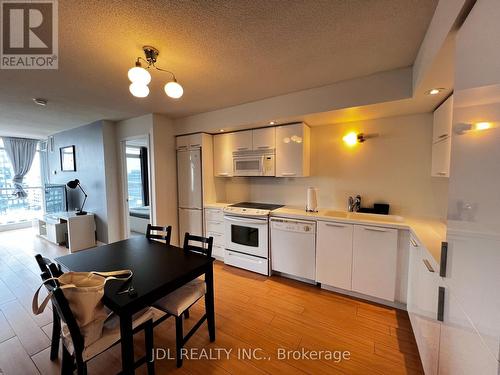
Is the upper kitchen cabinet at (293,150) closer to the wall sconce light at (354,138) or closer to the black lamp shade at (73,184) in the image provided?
the wall sconce light at (354,138)

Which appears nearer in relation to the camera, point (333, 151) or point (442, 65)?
point (442, 65)

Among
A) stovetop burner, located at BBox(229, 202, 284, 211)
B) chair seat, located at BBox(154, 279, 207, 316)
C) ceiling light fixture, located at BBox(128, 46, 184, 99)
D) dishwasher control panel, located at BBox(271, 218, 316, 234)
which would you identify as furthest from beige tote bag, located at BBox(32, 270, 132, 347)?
stovetop burner, located at BBox(229, 202, 284, 211)

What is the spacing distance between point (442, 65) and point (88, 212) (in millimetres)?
5692

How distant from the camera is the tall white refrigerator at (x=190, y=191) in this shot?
A: 11.5 ft

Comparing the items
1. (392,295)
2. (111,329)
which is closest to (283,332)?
(392,295)

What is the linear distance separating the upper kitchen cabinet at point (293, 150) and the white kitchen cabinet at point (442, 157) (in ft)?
4.51

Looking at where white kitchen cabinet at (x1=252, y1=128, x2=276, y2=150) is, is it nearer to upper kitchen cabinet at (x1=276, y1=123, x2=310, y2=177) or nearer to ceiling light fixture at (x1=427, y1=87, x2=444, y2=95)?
upper kitchen cabinet at (x1=276, y1=123, x2=310, y2=177)

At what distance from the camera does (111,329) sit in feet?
4.28

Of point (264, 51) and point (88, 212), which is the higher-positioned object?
point (264, 51)

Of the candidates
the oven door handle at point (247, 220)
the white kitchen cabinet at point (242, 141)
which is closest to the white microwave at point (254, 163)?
the white kitchen cabinet at point (242, 141)

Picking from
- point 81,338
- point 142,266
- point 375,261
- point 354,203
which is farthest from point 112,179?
point 375,261

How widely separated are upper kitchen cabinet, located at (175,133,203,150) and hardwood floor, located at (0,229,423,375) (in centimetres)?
222

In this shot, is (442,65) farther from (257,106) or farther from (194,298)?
(194,298)

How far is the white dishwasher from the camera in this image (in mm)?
2602
